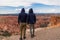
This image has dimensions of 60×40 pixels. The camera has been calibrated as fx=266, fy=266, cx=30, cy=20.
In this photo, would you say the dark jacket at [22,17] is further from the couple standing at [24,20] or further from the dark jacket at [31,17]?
the dark jacket at [31,17]

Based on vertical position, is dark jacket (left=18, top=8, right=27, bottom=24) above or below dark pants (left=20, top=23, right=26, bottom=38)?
above

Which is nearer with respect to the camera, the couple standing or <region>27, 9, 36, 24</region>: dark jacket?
the couple standing

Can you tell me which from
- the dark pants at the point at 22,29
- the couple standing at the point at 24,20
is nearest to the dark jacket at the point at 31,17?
the couple standing at the point at 24,20

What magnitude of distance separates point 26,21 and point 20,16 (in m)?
0.59

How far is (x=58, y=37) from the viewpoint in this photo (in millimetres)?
20484

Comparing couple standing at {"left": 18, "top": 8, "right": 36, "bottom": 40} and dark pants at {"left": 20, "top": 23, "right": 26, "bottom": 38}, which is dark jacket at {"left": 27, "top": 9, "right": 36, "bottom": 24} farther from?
dark pants at {"left": 20, "top": 23, "right": 26, "bottom": 38}

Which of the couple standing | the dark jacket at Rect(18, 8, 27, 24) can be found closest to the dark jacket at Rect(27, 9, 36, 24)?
the couple standing

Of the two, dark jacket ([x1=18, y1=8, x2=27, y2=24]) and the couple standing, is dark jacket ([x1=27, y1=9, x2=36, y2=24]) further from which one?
dark jacket ([x1=18, y1=8, x2=27, y2=24])

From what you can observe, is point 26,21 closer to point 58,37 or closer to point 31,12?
point 31,12

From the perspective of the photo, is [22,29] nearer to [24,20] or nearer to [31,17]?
[24,20]

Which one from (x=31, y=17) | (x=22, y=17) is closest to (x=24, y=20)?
(x=22, y=17)

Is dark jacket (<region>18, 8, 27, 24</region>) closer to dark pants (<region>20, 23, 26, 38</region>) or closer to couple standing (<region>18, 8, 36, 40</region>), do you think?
couple standing (<region>18, 8, 36, 40</region>)

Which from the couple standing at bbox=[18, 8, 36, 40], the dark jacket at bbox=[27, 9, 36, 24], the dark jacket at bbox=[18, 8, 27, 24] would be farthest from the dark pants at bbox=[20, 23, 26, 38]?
the dark jacket at bbox=[27, 9, 36, 24]

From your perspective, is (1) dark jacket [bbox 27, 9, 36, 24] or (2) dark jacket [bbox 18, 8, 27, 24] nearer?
(2) dark jacket [bbox 18, 8, 27, 24]
